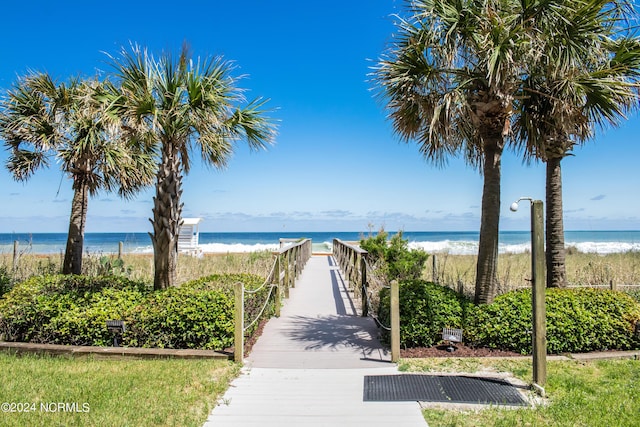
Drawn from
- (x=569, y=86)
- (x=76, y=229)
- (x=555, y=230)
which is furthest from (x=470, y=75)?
(x=76, y=229)

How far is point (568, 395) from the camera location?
163 inches

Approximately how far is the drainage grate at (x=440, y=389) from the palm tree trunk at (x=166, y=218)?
4175mm

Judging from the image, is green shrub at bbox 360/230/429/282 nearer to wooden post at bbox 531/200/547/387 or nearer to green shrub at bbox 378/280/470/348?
green shrub at bbox 378/280/470/348

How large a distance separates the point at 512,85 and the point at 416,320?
3526mm

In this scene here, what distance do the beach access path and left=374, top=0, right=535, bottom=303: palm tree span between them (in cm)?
208

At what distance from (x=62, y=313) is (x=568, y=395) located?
6297 mm

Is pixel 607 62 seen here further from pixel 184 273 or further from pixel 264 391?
pixel 184 273

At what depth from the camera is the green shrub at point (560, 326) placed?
5633 millimetres

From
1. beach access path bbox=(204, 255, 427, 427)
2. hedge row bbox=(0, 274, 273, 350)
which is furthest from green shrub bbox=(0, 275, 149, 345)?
beach access path bbox=(204, 255, 427, 427)

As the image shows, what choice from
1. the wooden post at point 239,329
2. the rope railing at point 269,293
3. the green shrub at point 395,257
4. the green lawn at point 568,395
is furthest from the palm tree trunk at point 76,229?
the green lawn at point 568,395

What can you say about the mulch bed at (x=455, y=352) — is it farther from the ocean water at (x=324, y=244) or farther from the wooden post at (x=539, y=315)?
the ocean water at (x=324, y=244)

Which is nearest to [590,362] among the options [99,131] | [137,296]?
[137,296]

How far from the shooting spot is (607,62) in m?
6.04

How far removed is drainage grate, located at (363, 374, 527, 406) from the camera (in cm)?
409
